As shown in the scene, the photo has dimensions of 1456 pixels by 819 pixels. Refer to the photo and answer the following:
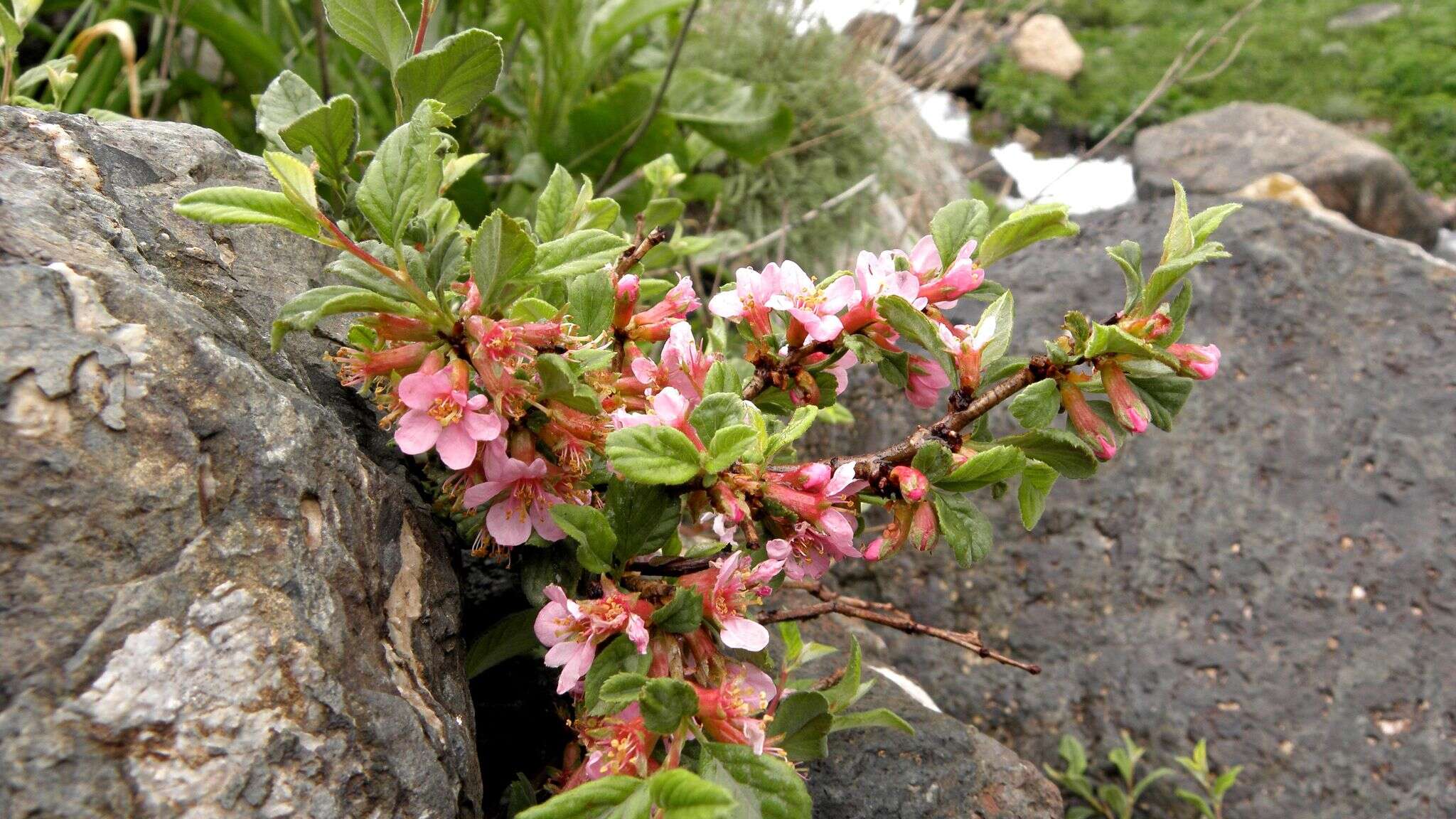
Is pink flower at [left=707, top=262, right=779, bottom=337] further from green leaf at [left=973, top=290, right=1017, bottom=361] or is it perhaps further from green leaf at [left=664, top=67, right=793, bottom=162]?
green leaf at [left=664, top=67, right=793, bottom=162]

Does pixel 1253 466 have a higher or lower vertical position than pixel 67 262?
lower

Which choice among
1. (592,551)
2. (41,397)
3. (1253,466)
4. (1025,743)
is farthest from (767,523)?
(1253,466)

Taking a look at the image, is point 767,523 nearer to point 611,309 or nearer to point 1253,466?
point 611,309

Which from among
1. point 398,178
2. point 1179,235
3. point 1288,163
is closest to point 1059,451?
point 1179,235

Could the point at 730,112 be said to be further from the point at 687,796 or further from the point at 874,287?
the point at 687,796

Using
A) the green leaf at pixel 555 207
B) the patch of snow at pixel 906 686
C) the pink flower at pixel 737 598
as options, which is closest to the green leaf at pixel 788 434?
the pink flower at pixel 737 598

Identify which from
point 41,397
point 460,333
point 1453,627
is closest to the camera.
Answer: point 41,397

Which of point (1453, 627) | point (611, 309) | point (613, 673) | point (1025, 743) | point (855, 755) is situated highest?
point (611, 309)
